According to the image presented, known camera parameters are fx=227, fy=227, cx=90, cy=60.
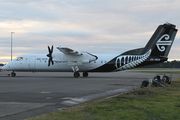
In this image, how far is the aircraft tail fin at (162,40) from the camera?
33.7m

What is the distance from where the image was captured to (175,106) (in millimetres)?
9617

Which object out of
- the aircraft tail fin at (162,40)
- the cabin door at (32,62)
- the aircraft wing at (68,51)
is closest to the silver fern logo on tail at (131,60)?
the aircraft tail fin at (162,40)

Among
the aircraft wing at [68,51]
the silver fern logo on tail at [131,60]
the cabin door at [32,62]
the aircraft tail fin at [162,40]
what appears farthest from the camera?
the cabin door at [32,62]

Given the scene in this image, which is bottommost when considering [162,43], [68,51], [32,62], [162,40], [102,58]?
[32,62]

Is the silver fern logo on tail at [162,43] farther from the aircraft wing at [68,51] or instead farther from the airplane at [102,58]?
the aircraft wing at [68,51]

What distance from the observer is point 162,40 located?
34031 millimetres

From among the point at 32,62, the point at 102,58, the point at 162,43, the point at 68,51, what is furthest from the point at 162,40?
the point at 32,62

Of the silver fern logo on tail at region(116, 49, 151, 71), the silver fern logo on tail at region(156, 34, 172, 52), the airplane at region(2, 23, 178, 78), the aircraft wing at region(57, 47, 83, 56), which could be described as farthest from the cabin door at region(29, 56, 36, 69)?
the silver fern logo on tail at region(156, 34, 172, 52)

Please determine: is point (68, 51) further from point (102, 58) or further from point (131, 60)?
point (131, 60)

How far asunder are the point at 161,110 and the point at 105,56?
27.3m

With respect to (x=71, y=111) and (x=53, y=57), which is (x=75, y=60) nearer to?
(x=53, y=57)

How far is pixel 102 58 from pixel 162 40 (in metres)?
9.45

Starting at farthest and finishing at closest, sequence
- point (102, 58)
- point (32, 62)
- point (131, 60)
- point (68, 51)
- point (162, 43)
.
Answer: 1. point (32, 62)
2. point (102, 58)
3. point (131, 60)
4. point (68, 51)
5. point (162, 43)

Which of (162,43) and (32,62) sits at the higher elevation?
(162,43)
